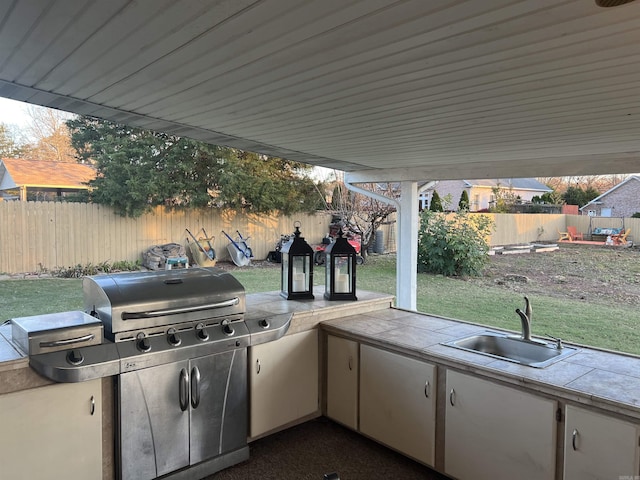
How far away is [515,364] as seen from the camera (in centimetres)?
227

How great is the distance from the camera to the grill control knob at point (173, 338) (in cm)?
240

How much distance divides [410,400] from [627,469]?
108 centimetres

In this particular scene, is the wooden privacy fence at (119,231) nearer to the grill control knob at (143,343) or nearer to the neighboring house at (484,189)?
the grill control knob at (143,343)

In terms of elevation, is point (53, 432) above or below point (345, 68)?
below

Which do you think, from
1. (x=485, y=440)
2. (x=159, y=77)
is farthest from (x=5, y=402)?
(x=485, y=440)

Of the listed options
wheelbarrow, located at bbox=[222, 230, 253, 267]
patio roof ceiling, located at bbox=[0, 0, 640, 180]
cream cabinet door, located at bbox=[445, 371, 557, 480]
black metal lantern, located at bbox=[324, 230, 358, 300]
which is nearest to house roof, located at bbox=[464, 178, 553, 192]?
wheelbarrow, located at bbox=[222, 230, 253, 267]

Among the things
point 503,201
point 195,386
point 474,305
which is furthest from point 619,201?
point 195,386

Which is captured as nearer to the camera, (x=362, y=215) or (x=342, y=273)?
(x=342, y=273)

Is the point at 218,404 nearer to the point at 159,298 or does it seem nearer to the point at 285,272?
the point at 159,298

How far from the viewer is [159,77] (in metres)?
2.01

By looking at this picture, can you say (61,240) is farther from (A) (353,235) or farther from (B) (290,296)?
(A) (353,235)

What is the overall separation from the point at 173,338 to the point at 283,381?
0.88m

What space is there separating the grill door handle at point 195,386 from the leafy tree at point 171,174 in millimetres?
6096

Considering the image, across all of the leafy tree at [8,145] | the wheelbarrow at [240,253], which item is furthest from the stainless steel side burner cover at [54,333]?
the leafy tree at [8,145]
